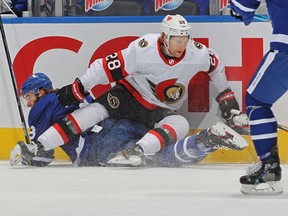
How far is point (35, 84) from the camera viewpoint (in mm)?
6109

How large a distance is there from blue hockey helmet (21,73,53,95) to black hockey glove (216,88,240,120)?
1026mm

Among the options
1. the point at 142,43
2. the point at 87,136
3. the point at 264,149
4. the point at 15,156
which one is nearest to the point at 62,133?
the point at 87,136

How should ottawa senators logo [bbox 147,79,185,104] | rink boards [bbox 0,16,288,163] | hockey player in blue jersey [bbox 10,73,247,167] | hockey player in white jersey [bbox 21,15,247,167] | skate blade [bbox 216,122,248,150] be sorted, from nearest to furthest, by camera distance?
skate blade [bbox 216,122,248,150] < hockey player in blue jersey [bbox 10,73,247,167] < hockey player in white jersey [bbox 21,15,247,167] < ottawa senators logo [bbox 147,79,185,104] < rink boards [bbox 0,16,288,163]

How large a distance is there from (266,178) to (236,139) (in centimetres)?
131

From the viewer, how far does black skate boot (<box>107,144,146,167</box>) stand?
5.70 m

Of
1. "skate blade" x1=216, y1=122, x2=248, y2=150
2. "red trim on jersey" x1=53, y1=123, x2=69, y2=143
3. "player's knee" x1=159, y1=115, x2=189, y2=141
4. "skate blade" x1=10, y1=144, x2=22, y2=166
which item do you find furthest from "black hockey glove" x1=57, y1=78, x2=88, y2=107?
"skate blade" x1=216, y1=122, x2=248, y2=150

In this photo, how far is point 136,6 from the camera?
20.2 feet

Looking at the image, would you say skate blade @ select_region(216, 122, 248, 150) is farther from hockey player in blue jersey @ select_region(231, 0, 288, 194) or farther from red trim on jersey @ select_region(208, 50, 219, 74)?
hockey player in blue jersey @ select_region(231, 0, 288, 194)

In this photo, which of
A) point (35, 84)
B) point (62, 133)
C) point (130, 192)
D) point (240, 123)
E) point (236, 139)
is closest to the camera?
point (130, 192)

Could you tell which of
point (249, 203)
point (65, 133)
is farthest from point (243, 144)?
point (249, 203)

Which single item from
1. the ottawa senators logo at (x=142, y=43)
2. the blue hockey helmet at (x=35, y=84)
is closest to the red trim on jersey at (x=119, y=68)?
the ottawa senators logo at (x=142, y=43)

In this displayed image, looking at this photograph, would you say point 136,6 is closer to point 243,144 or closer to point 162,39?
point 162,39

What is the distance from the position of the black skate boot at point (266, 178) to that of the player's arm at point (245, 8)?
1.82 ft

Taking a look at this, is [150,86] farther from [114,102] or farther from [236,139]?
[236,139]
